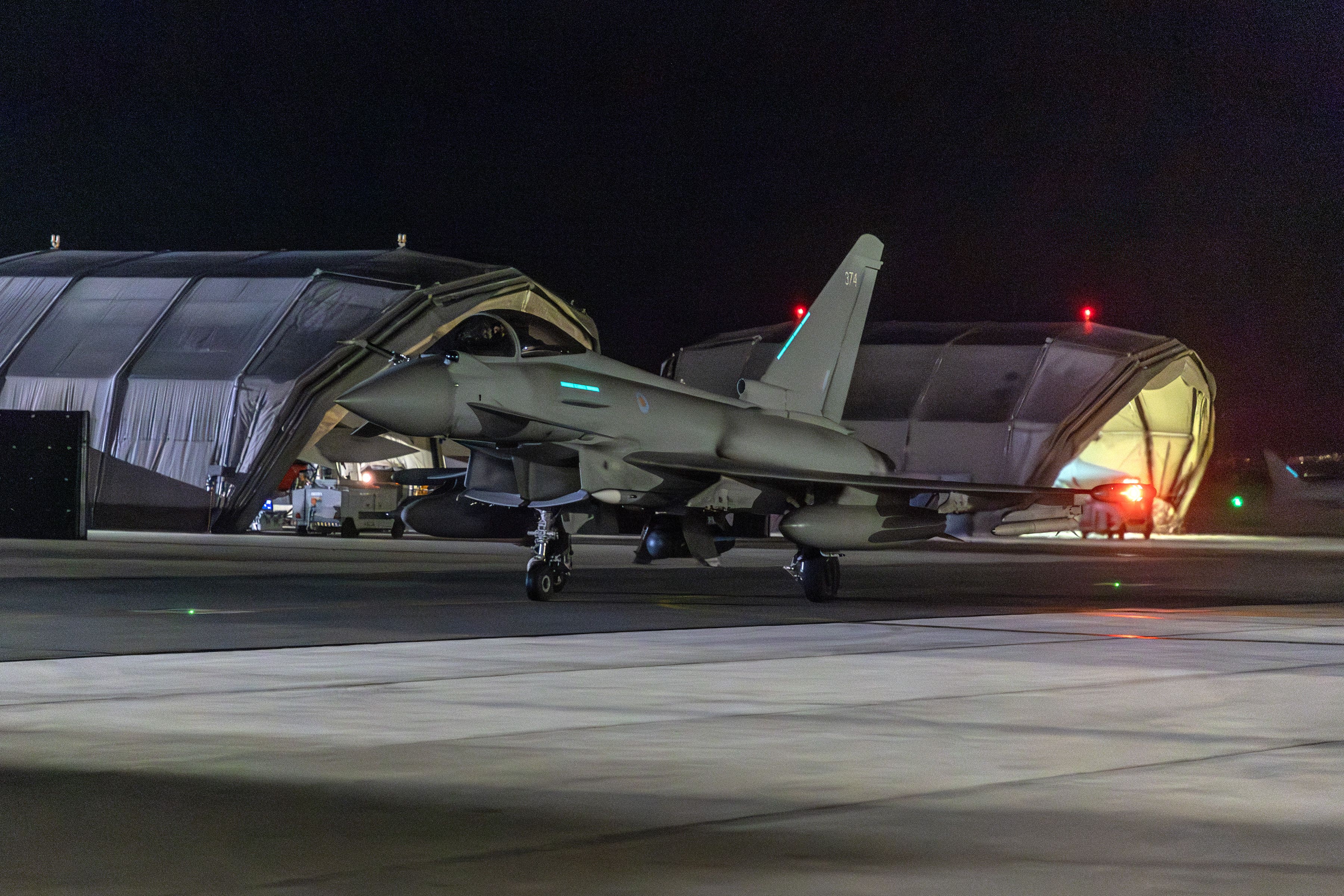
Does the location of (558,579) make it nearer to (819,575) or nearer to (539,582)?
(539,582)

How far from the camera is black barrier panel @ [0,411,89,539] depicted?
1649 inches

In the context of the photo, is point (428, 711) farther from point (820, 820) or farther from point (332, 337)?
point (332, 337)

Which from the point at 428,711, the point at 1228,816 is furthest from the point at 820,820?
the point at 428,711

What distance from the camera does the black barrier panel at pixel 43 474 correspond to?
41.9 metres

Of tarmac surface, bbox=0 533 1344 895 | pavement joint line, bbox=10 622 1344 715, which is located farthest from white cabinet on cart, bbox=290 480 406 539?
pavement joint line, bbox=10 622 1344 715

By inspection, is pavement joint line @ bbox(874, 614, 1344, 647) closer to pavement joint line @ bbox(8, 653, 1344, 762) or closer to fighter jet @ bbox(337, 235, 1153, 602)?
pavement joint line @ bbox(8, 653, 1344, 762)

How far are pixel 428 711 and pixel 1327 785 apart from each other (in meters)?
4.75

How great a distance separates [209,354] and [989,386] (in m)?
32.3

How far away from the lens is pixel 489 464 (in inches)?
736

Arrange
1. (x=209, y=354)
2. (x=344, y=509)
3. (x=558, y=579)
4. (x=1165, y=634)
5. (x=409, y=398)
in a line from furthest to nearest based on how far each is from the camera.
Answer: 1. (x=209, y=354)
2. (x=344, y=509)
3. (x=558, y=579)
4. (x=409, y=398)
5. (x=1165, y=634)

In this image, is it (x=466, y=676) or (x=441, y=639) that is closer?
(x=466, y=676)

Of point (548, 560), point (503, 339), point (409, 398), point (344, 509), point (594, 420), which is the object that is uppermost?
point (503, 339)

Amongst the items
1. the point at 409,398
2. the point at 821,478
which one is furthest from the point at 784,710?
the point at 821,478

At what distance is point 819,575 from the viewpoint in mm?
19906
